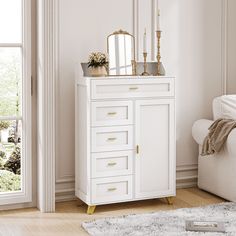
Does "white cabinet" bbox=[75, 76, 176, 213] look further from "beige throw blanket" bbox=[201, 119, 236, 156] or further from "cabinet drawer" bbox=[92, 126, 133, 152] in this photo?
"beige throw blanket" bbox=[201, 119, 236, 156]

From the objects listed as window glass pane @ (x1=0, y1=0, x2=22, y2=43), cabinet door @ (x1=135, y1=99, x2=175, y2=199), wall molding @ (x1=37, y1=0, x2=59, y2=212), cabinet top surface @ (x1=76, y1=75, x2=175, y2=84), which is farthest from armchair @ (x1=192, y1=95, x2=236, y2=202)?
window glass pane @ (x1=0, y1=0, x2=22, y2=43)

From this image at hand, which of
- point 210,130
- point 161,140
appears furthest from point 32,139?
point 210,130

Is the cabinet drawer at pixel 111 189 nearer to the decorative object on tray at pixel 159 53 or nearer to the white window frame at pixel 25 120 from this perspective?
the white window frame at pixel 25 120

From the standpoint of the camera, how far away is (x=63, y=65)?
4.72 m

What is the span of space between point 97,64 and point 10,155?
3.16 feet

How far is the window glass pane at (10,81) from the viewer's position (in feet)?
14.7

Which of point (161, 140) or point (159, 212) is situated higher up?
point (161, 140)

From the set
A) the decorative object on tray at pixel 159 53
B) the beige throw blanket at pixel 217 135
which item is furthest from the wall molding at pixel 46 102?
the beige throw blanket at pixel 217 135

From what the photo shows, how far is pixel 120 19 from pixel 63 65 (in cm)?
62

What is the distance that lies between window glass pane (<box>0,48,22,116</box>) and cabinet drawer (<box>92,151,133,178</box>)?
72 cm

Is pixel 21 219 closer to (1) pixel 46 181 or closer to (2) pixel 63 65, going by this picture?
(1) pixel 46 181

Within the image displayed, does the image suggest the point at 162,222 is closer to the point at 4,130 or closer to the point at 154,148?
the point at 154,148

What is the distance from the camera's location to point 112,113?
4426 millimetres

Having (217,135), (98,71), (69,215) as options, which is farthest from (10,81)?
(217,135)
